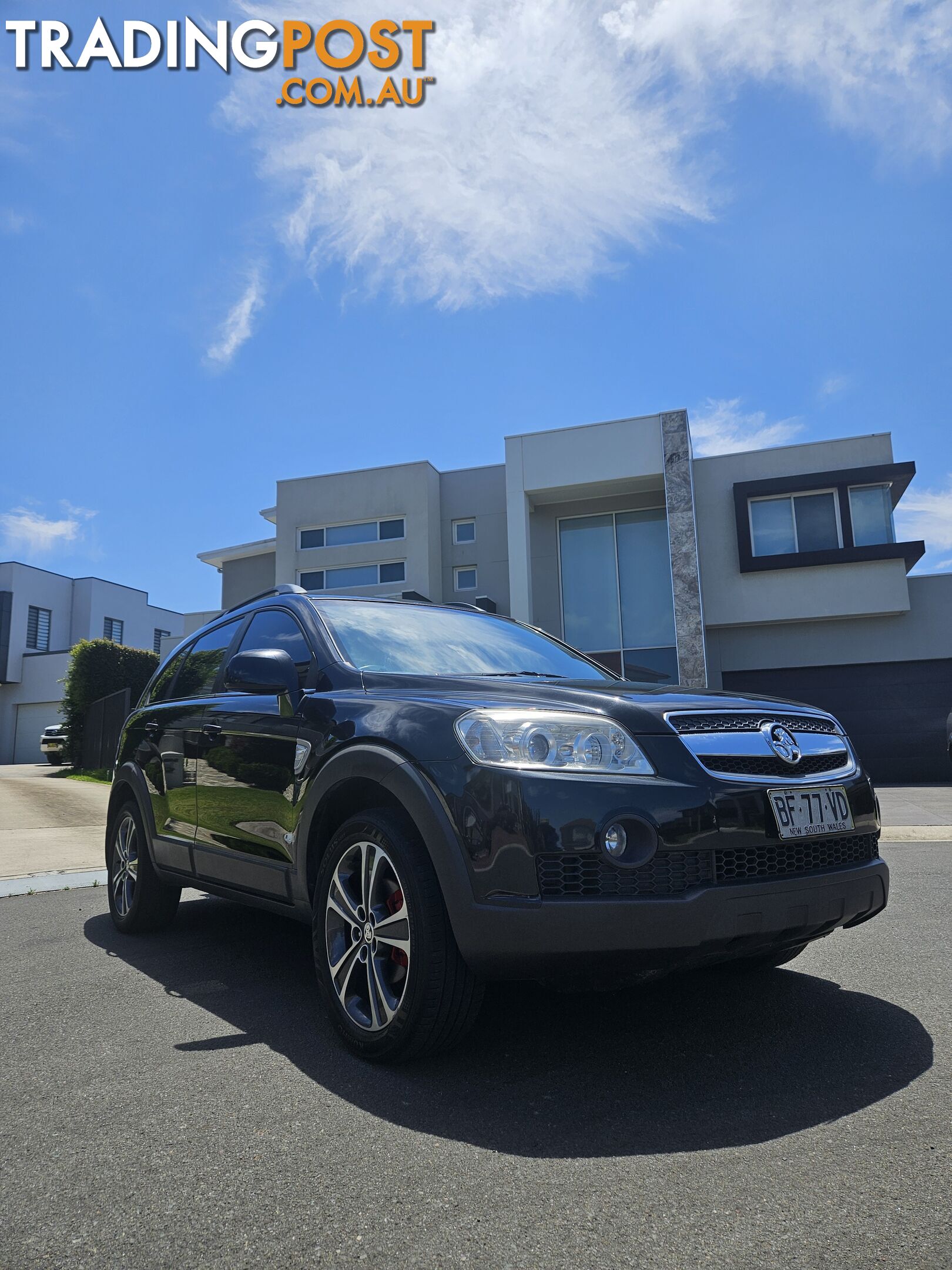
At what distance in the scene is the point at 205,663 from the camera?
486 centimetres

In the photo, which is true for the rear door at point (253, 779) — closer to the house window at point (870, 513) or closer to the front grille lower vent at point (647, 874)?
the front grille lower vent at point (647, 874)

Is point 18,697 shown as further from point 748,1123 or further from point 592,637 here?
point 748,1123

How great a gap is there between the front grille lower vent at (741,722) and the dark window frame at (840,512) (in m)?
18.3

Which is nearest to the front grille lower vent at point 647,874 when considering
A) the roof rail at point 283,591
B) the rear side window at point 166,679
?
the roof rail at point 283,591

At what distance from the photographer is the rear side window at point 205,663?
15.3ft

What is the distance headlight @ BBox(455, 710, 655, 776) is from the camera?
273cm

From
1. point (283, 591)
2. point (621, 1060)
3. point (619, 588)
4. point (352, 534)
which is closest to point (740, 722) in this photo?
point (621, 1060)

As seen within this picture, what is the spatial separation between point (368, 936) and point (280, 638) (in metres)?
1.58

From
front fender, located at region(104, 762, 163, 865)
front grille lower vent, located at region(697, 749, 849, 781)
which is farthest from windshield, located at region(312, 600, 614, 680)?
front fender, located at region(104, 762, 163, 865)

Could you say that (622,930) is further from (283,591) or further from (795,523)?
(795,523)

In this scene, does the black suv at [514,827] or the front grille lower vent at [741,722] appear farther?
the front grille lower vent at [741,722]

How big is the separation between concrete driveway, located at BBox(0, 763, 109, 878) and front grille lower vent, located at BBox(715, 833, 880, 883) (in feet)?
20.4

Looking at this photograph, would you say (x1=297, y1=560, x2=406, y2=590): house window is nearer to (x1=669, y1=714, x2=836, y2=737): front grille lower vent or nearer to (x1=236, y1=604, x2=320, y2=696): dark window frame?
(x1=236, y1=604, x2=320, y2=696): dark window frame

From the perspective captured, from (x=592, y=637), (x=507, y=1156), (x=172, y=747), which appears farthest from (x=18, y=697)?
(x=507, y=1156)
